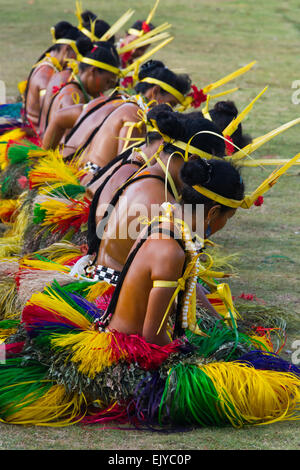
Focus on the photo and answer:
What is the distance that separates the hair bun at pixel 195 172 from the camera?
3072 millimetres

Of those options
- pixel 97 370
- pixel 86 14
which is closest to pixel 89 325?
pixel 97 370

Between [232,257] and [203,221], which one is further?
[232,257]

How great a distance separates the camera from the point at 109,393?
310 centimetres

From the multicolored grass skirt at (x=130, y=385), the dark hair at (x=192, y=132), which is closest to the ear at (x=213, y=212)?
the dark hair at (x=192, y=132)

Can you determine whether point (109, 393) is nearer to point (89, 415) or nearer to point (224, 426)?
point (89, 415)

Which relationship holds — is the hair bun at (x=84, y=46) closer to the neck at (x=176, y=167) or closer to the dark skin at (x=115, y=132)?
the dark skin at (x=115, y=132)

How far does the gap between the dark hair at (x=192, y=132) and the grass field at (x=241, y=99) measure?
1086 mm

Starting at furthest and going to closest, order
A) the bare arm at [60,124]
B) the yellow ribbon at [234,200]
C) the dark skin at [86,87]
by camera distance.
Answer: the dark skin at [86,87] < the bare arm at [60,124] < the yellow ribbon at [234,200]

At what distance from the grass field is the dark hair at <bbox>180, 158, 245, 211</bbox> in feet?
2.95

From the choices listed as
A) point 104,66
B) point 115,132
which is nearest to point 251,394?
point 115,132

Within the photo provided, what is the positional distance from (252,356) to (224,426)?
389 millimetres

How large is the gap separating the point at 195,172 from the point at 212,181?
11cm
